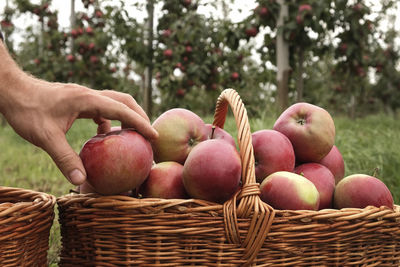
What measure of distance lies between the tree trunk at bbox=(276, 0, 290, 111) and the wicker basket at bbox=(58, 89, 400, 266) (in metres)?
3.02

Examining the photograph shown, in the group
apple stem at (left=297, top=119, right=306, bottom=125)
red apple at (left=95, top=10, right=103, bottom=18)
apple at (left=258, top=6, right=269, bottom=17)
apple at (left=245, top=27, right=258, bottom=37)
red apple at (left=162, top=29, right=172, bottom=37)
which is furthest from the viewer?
red apple at (left=95, top=10, right=103, bottom=18)

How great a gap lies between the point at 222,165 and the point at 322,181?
356mm

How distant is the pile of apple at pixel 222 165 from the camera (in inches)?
Answer: 38.6

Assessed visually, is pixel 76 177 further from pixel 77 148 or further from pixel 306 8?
pixel 306 8

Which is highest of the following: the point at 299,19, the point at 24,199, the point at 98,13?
the point at 98,13

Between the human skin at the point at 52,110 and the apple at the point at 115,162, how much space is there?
0.04 meters

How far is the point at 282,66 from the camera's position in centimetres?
419

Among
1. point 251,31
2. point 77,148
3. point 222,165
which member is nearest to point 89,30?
point 251,31

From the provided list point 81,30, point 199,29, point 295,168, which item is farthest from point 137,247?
point 81,30

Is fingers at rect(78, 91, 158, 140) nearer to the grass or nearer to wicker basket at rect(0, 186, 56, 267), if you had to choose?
wicker basket at rect(0, 186, 56, 267)

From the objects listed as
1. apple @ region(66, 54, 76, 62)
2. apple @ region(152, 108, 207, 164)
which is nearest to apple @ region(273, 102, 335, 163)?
apple @ region(152, 108, 207, 164)

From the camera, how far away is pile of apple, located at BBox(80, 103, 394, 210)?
0.98 metres

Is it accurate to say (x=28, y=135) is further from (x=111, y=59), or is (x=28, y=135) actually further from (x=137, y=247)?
(x=111, y=59)

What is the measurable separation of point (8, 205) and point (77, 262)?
0.76ft
